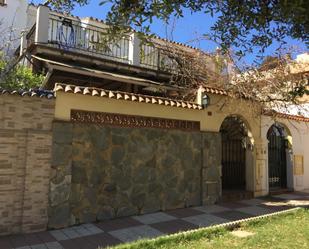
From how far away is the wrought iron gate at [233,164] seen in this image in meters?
14.3

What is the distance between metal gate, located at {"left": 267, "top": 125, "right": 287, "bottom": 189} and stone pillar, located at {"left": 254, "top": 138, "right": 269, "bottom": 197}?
111cm

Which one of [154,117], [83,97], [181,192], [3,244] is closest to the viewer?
[3,244]

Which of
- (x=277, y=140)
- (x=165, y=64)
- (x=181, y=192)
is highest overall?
(x=165, y=64)

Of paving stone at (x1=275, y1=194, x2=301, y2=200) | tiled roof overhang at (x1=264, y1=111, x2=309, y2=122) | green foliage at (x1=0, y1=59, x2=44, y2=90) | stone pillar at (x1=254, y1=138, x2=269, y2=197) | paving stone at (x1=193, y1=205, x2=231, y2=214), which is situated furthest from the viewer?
tiled roof overhang at (x1=264, y1=111, x2=309, y2=122)

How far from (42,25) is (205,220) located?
903 centimetres

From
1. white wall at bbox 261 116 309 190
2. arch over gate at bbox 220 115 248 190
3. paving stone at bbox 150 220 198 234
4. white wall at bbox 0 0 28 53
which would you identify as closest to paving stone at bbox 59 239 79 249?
paving stone at bbox 150 220 198 234

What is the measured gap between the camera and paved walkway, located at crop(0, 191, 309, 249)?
271 inches

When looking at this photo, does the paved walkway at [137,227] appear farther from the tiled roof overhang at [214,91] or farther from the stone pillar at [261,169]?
the tiled roof overhang at [214,91]

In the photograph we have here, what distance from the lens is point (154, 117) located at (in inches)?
393

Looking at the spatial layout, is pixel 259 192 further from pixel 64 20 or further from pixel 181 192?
pixel 64 20

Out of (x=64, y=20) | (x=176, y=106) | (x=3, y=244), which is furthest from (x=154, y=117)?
(x=64, y=20)

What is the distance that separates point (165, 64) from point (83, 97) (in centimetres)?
707

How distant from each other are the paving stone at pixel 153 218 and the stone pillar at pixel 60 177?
1964 mm

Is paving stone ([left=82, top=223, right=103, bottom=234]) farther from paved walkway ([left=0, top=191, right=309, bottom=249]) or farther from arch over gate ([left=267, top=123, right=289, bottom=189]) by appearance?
arch over gate ([left=267, top=123, right=289, bottom=189])
